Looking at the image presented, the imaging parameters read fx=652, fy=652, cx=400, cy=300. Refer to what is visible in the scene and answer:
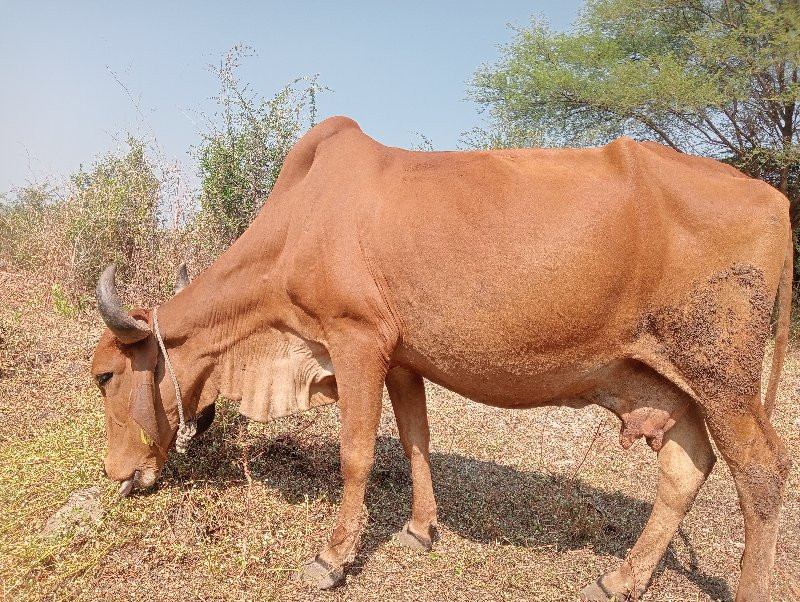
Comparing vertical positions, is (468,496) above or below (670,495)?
below

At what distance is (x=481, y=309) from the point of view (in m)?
3.13

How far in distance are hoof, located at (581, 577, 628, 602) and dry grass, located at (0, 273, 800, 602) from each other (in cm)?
9

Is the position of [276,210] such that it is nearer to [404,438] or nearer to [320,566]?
[404,438]

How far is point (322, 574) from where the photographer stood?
3414 mm

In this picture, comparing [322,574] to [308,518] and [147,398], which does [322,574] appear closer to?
[308,518]

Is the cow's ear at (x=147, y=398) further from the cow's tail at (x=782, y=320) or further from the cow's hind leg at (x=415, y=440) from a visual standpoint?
the cow's tail at (x=782, y=320)

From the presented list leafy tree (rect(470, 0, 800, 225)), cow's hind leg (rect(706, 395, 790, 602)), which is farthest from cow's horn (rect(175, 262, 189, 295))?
leafy tree (rect(470, 0, 800, 225))

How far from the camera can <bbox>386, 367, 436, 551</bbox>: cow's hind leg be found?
3955 millimetres

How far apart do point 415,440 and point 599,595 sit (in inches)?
52.4

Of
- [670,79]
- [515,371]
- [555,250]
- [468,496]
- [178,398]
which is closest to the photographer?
[555,250]

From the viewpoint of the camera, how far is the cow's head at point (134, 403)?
12.0 ft

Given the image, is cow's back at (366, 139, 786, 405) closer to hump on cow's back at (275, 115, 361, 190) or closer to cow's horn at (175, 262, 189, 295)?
hump on cow's back at (275, 115, 361, 190)

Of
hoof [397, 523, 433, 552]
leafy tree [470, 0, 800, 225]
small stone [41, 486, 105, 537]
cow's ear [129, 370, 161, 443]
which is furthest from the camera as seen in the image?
leafy tree [470, 0, 800, 225]

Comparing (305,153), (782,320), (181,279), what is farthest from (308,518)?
(782,320)
